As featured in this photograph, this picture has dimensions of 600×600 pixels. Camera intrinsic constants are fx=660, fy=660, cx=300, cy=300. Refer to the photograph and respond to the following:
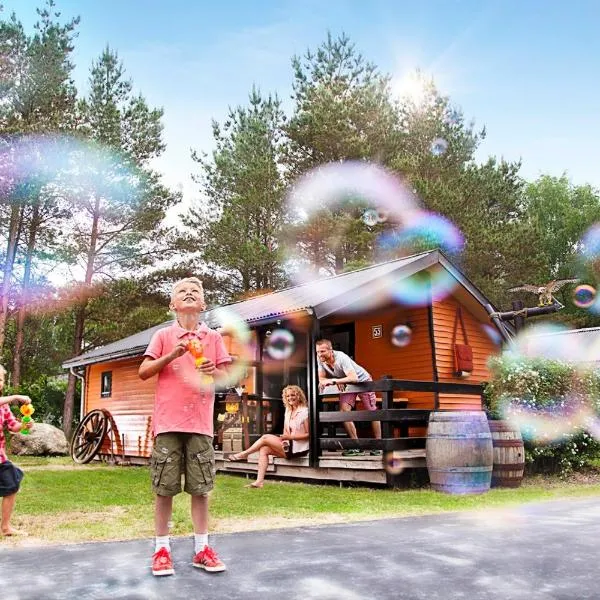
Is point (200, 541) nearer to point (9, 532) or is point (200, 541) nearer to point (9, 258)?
point (9, 532)

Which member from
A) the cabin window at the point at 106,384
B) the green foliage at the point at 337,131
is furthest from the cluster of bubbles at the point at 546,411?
the green foliage at the point at 337,131

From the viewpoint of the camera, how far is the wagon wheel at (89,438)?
15228 millimetres

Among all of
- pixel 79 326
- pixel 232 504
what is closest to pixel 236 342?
pixel 232 504

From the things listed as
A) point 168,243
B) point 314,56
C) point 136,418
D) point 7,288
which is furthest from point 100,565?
point 314,56

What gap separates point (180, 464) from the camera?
3547mm

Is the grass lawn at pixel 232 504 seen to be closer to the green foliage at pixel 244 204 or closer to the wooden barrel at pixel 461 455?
the wooden barrel at pixel 461 455

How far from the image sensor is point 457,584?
10.5 ft

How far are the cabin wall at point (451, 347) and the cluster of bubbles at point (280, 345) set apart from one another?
2.71 m

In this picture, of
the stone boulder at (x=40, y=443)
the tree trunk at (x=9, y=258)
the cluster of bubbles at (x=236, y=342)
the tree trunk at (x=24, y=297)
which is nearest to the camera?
the cluster of bubbles at (x=236, y=342)

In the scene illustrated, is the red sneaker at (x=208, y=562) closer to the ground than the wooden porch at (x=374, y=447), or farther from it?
closer to the ground

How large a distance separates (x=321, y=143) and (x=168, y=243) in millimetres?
7287

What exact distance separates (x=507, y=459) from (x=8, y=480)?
6166 millimetres

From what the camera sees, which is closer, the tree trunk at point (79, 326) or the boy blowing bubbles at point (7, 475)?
the boy blowing bubbles at point (7, 475)

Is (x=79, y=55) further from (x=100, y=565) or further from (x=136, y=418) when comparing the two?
(x=100, y=565)
